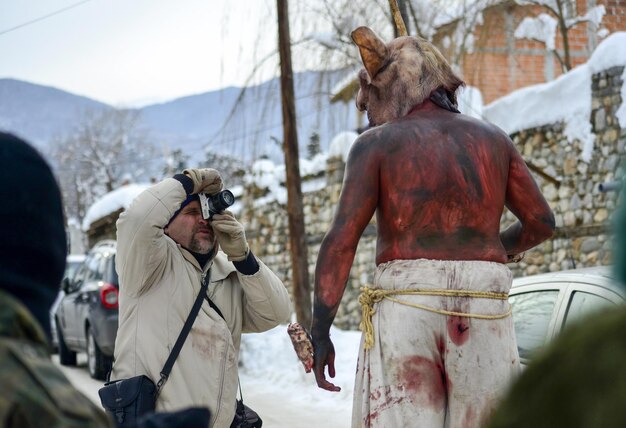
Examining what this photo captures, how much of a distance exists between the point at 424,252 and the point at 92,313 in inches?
358

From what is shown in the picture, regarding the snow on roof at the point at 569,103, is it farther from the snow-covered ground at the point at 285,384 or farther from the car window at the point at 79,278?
the car window at the point at 79,278

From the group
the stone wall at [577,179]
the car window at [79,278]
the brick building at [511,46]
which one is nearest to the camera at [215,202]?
the stone wall at [577,179]

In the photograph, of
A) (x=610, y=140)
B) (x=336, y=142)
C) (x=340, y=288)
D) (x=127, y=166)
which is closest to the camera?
(x=340, y=288)

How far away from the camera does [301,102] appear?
41.7ft

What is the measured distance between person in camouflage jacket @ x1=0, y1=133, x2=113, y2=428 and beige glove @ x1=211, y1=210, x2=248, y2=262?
2517 mm

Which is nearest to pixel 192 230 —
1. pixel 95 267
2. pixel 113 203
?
pixel 95 267

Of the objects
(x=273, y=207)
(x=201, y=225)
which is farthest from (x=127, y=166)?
(x=201, y=225)

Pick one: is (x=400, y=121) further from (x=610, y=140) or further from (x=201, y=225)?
(x=610, y=140)

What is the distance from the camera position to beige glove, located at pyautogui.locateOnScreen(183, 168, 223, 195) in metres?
4.31

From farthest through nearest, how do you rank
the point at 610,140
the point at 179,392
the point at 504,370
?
the point at 610,140
the point at 179,392
the point at 504,370

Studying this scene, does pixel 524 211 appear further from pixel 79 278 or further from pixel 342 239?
pixel 79 278

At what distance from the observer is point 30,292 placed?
1638 mm

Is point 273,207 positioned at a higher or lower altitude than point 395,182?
lower

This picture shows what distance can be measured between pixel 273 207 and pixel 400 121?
14177 millimetres
